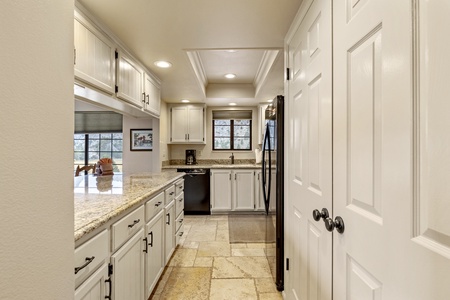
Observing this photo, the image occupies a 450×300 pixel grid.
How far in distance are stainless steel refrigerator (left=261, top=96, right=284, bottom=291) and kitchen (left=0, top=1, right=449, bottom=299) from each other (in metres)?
1.29

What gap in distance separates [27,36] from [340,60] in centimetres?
105

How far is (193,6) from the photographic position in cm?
163

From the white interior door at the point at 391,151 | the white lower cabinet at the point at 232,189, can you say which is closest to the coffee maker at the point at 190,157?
the white lower cabinet at the point at 232,189

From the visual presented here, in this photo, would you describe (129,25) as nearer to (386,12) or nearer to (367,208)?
(386,12)

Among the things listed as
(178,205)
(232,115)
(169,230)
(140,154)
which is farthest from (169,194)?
(232,115)

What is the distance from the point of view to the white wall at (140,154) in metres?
3.99

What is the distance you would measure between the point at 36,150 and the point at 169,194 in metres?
1.99

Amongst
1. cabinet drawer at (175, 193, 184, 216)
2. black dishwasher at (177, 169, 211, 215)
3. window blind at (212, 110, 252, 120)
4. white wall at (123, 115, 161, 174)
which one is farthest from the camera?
window blind at (212, 110, 252, 120)

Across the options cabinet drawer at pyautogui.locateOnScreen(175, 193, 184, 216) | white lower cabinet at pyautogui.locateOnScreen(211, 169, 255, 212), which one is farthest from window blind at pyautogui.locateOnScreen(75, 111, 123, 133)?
cabinet drawer at pyautogui.locateOnScreen(175, 193, 184, 216)

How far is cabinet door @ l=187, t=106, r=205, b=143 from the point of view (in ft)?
16.1

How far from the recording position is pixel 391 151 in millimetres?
698

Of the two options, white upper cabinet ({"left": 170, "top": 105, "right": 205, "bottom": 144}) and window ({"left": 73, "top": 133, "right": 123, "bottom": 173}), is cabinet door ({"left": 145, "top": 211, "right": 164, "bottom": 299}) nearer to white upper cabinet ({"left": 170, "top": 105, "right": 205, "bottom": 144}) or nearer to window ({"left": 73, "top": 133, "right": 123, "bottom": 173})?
white upper cabinet ({"left": 170, "top": 105, "right": 205, "bottom": 144})

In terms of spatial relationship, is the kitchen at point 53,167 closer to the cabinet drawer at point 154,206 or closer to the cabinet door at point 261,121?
the cabinet drawer at point 154,206

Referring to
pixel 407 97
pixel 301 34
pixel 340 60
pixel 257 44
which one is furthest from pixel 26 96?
pixel 257 44
